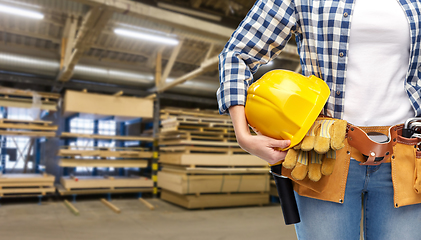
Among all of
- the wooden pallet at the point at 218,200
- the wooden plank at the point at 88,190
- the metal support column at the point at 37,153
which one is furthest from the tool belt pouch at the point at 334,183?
the metal support column at the point at 37,153

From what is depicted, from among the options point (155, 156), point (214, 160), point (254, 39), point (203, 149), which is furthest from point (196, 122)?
point (254, 39)

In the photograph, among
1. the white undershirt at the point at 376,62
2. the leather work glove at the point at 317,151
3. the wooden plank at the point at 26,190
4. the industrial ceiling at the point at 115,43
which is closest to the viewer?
the leather work glove at the point at 317,151

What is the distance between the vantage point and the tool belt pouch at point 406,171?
3.17ft

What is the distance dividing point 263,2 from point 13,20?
10.0 m

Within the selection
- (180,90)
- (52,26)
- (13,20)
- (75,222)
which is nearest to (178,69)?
(180,90)

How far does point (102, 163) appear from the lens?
903 cm

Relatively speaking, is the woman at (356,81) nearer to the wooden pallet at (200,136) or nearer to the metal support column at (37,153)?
the wooden pallet at (200,136)

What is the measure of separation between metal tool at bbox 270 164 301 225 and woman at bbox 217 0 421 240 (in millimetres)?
21

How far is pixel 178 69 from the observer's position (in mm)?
13492

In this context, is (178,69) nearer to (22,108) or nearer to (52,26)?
(52,26)

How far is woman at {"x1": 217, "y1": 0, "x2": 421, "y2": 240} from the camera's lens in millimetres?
1002

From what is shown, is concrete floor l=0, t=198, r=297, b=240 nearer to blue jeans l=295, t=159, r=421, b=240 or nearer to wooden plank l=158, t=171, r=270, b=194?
wooden plank l=158, t=171, r=270, b=194

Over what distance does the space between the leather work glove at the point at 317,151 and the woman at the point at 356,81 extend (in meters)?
0.05

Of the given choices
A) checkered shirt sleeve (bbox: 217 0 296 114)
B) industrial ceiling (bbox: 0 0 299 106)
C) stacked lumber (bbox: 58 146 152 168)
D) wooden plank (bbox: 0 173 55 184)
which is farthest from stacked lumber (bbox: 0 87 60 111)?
checkered shirt sleeve (bbox: 217 0 296 114)
